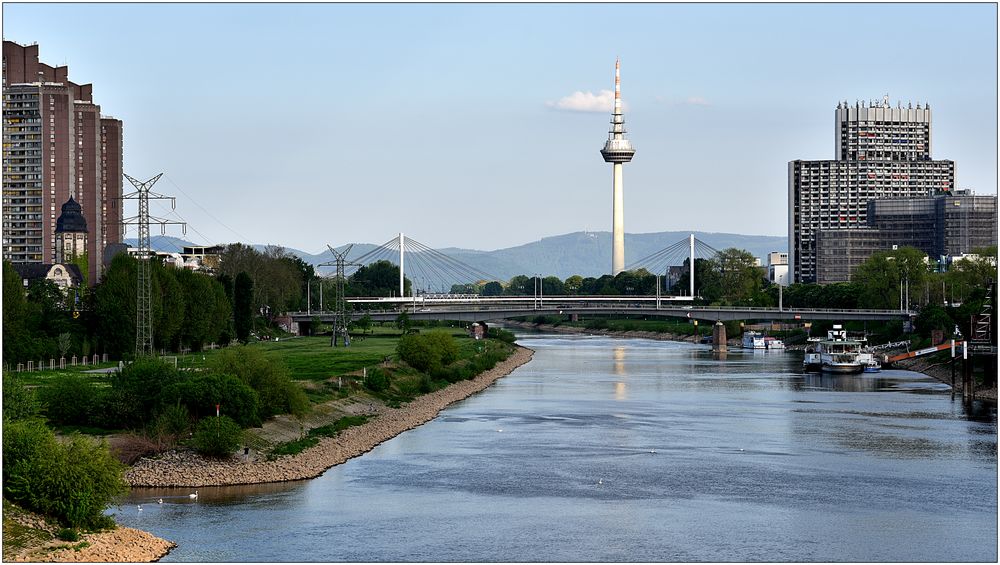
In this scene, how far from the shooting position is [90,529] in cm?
3356

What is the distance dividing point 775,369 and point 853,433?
141 ft

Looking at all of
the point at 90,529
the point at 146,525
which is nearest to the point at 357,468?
the point at 146,525

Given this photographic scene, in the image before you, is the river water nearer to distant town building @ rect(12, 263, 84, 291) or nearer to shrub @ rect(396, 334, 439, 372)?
shrub @ rect(396, 334, 439, 372)

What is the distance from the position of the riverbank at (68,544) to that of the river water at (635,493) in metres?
0.89

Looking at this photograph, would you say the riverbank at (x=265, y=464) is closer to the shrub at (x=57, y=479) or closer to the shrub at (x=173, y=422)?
the shrub at (x=173, y=422)

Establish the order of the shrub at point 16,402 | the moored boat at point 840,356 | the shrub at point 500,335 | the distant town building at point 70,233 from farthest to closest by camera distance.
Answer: the distant town building at point 70,233 → the shrub at point 500,335 → the moored boat at point 840,356 → the shrub at point 16,402

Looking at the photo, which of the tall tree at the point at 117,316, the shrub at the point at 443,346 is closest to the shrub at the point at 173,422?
the tall tree at the point at 117,316

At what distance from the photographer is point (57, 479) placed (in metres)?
33.9

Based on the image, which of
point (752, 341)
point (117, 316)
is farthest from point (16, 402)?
point (752, 341)

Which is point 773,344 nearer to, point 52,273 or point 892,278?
point 892,278

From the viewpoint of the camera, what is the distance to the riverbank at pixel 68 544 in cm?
3120

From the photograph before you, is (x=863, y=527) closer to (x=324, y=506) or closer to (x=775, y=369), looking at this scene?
(x=324, y=506)

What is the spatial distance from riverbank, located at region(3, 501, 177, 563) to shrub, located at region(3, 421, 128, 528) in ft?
1.55

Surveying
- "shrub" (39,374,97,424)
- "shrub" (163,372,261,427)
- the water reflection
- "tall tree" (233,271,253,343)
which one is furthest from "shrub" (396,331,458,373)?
"shrub" (39,374,97,424)
